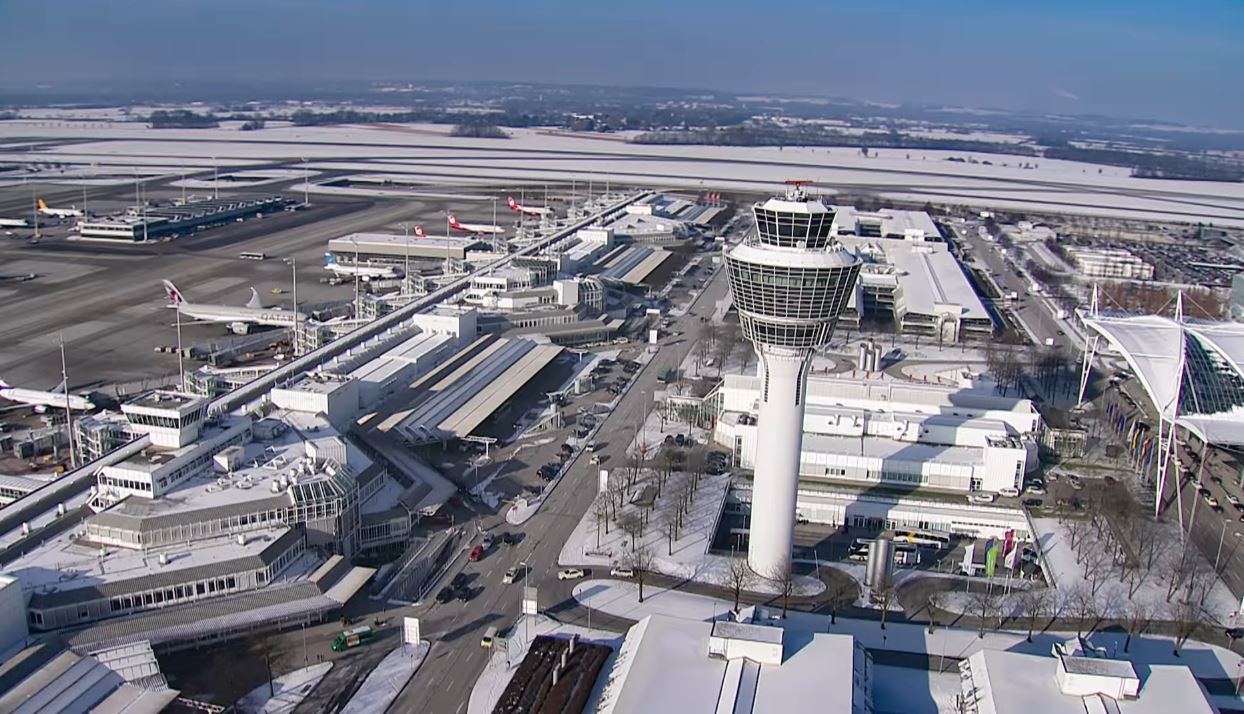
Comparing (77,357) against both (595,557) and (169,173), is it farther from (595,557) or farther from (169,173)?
(169,173)

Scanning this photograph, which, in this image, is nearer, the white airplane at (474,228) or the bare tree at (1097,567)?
the bare tree at (1097,567)

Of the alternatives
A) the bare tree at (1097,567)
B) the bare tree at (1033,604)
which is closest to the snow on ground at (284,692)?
the bare tree at (1033,604)

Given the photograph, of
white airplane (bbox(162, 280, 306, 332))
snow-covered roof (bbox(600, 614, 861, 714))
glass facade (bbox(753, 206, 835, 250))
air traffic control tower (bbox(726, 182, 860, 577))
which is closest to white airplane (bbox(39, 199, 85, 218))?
white airplane (bbox(162, 280, 306, 332))

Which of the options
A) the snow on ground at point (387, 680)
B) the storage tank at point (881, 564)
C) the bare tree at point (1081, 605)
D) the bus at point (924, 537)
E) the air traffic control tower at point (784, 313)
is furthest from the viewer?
the bus at point (924, 537)

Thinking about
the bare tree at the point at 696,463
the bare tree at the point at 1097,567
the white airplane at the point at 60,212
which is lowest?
the bare tree at the point at 1097,567

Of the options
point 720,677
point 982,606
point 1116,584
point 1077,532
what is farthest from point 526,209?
point 720,677

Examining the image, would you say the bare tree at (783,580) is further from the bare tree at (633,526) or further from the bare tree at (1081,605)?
the bare tree at (1081,605)
